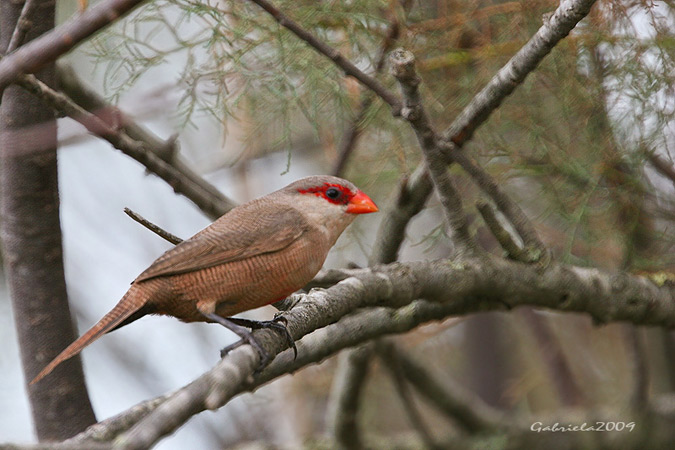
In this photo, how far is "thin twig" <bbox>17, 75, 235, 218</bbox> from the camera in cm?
266

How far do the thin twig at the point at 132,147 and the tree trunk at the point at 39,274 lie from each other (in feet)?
0.86

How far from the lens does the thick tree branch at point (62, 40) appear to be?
1.62 meters

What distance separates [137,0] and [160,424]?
0.87m

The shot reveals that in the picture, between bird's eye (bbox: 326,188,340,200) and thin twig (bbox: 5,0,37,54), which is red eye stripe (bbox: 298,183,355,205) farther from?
thin twig (bbox: 5,0,37,54)

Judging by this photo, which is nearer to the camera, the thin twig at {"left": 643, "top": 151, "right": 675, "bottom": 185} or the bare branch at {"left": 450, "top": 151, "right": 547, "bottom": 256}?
the bare branch at {"left": 450, "top": 151, "right": 547, "bottom": 256}

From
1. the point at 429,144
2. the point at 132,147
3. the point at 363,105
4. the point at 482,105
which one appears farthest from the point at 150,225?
the point at 363,105

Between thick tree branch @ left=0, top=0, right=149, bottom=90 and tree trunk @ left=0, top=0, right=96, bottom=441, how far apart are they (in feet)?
4.50

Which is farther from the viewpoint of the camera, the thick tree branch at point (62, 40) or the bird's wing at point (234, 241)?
the bird's wing at point (234, 241)

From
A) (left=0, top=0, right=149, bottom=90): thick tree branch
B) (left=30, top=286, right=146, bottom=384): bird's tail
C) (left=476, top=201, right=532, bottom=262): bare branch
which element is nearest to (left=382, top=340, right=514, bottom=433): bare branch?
(left=476, top=201, right=532, bottom=262): bare branch

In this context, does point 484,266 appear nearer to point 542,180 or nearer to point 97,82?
point 542,180

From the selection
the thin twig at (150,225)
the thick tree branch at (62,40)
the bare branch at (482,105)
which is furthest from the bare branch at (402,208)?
the thick tree branch at (62,40)

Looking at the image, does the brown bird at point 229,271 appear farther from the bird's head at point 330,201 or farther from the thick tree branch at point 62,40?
the thick tree branch at point 62,40
